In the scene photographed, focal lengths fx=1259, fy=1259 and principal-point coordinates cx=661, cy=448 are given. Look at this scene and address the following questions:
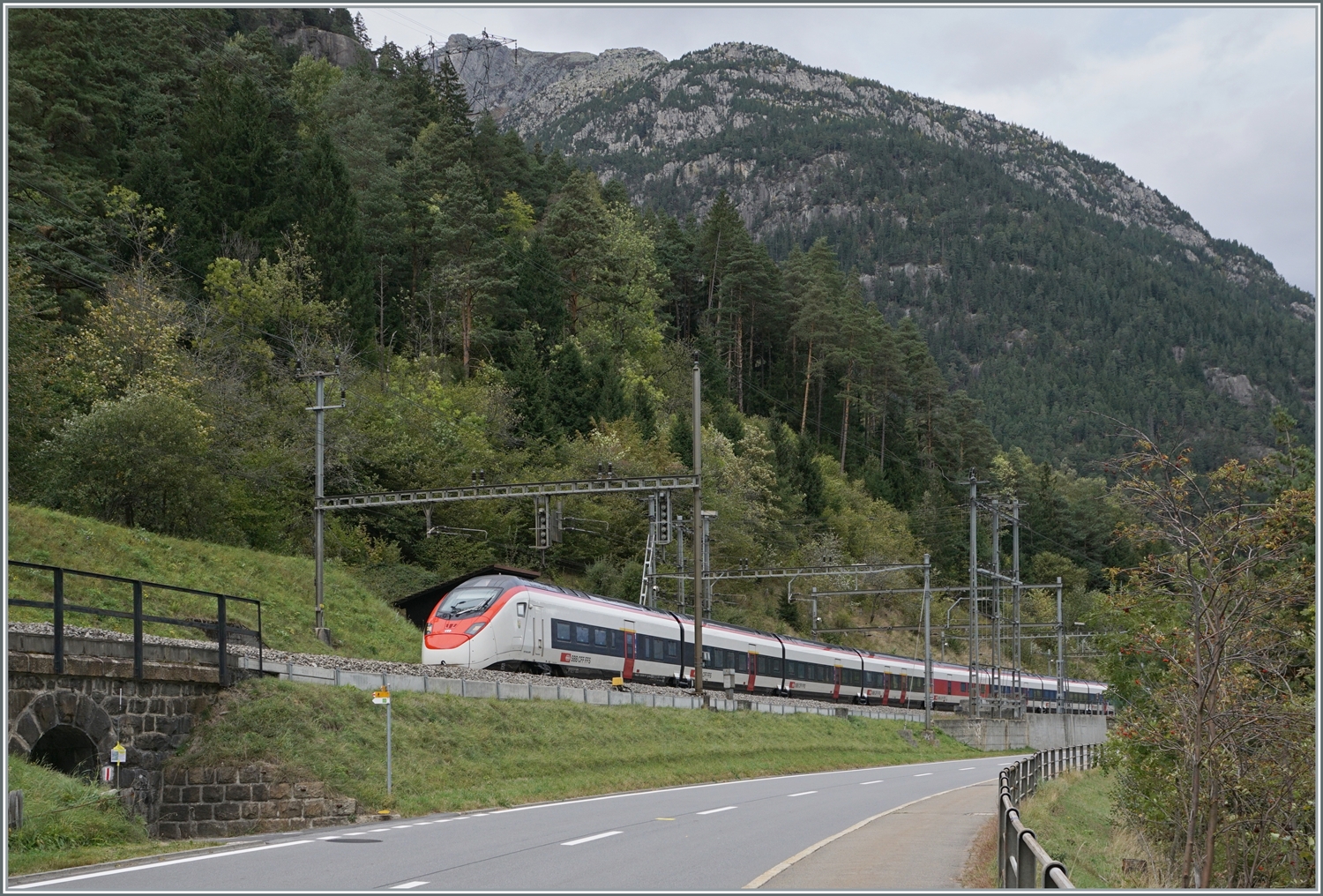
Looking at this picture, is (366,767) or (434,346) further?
(434,346)

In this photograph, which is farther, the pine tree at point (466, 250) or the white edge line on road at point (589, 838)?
the pine tree at point (466, 250)

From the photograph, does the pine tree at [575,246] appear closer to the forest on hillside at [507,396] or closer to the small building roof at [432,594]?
the forest on hillside at [507,396]

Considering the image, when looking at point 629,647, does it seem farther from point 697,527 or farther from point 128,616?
point 128,616

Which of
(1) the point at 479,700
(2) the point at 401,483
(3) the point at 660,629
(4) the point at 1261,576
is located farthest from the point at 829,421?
(4) the point at 1261,576

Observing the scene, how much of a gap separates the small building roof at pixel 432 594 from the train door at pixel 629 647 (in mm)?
4141

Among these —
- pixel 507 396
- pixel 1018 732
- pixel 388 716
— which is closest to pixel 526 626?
pixel 388 716

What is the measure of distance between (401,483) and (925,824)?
4007cm

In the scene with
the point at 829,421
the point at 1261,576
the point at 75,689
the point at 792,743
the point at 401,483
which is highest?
the point at 829,421

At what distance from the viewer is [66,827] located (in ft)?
43.6

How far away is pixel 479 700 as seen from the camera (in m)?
24.5

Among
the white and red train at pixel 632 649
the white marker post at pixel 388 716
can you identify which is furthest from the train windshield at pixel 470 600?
the white marker post at pixel 388 716

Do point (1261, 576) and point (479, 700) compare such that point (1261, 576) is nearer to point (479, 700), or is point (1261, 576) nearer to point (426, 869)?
point (426, 869)

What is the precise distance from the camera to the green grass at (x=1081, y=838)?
623 inches

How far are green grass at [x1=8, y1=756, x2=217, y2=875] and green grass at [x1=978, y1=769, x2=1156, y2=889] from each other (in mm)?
8791
